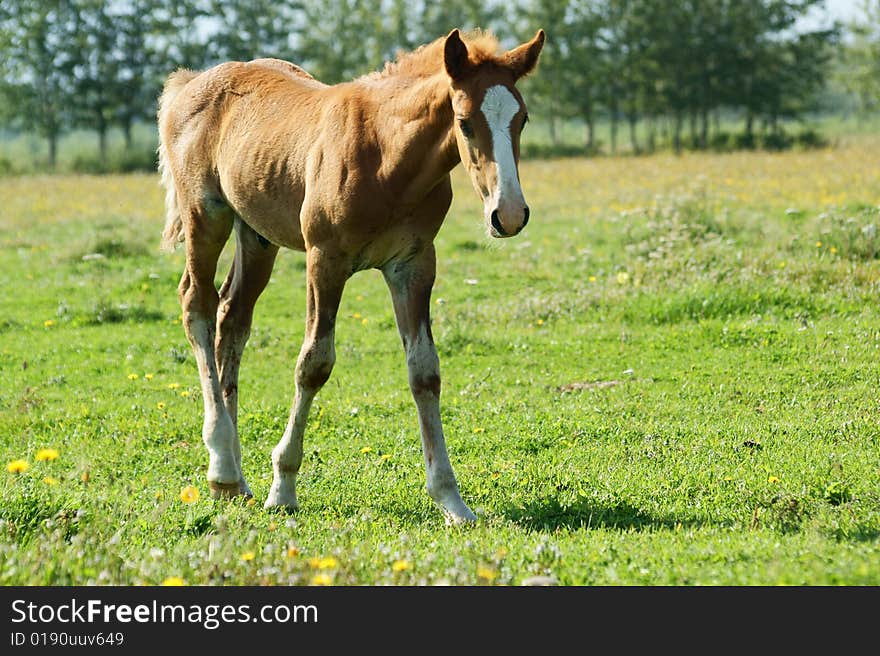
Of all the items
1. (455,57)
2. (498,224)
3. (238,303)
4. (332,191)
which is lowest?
(238,303)

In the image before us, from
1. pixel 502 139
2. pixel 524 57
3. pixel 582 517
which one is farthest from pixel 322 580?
pixel 524 57

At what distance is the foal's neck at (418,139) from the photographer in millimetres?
5008

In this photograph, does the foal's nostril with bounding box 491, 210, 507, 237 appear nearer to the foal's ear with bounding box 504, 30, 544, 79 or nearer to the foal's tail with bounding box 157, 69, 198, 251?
the foal's ear with bounding box 504, 30, 544, 79

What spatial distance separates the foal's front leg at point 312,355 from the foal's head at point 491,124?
1026 millimetres

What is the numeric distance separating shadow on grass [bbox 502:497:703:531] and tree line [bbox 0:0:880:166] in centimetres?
4936

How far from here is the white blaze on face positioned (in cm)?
443

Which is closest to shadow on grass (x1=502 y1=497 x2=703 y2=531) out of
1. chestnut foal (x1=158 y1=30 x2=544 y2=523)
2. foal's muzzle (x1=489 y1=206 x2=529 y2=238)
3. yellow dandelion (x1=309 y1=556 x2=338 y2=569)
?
chestnut foal (x1=158 y1=30 x2=544 y2=523)

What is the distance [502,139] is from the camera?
452cm

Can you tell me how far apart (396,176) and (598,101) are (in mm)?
53663

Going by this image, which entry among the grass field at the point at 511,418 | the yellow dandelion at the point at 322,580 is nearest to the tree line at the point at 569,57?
the grass field at the point at 511,418

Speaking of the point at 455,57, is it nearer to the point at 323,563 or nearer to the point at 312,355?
the point at 312,355

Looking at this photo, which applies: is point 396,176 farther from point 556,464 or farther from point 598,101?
point 598,101

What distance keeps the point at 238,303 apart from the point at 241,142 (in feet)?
3.53

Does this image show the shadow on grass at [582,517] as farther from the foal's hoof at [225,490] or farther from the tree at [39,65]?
the tree at [39,65]
